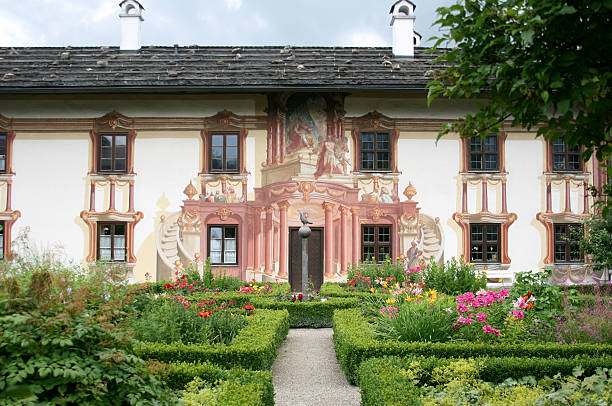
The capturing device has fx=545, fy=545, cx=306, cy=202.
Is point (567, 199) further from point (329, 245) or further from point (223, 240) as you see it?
point (223, 240)

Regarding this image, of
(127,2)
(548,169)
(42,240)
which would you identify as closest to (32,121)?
(42,240)

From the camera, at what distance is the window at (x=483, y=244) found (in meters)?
15.6

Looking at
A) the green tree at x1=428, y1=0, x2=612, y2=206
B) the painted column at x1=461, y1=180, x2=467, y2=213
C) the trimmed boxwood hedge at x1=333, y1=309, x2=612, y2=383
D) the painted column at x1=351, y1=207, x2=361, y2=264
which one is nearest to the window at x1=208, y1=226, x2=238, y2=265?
the painted column at x1=351, y1=207, x2=361, y2=264

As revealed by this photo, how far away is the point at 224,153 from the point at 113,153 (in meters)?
3.19

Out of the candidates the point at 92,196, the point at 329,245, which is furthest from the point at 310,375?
the point at 92,196

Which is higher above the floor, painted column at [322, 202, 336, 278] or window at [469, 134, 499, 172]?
window at [469, 134, 499, 172]

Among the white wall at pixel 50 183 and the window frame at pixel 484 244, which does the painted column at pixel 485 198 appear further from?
the white wall at pixel 50 183

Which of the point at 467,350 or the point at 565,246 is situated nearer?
the point at 467,350

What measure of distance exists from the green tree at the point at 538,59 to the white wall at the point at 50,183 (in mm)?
13831

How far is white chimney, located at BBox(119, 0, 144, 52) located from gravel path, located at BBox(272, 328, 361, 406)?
462 inches

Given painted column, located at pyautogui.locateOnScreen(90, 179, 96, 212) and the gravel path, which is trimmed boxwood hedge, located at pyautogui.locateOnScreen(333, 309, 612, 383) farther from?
painted column, located at pyautogui.locateOnScreen(90, 179, 96, 212)

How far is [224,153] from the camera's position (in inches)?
615

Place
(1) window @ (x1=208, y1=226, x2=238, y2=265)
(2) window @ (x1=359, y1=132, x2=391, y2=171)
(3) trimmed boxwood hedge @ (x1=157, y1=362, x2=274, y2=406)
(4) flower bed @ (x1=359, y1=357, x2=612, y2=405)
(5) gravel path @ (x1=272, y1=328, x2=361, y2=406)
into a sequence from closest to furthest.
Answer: (4) flower bed @ (x1=359, y1=357, x2=612, y2=405), (3) trimmed boxwood hedge @ (x1=157, y1=362, x2=274, y2=406), (5) gravel path @ (x1=272, y1=328, x2=361, y2=406), (1) window @ (x1=208, y1=226, x2=238, y2=265), (2) window @ (x1=359, y1=132, x2=391, y2=171)

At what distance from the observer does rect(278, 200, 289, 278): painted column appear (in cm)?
1527
